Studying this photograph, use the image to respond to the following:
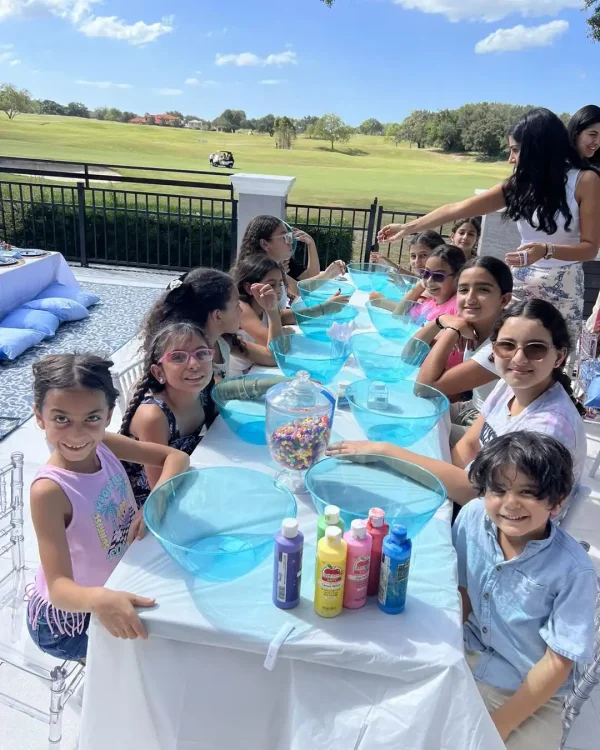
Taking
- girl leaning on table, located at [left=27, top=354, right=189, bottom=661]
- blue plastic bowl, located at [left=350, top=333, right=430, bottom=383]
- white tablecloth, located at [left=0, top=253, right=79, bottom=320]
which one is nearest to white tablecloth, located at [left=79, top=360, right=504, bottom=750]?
girl leaning on table, located at [left=27, top=354, right=189, bottom=661]

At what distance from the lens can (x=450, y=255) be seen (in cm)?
292

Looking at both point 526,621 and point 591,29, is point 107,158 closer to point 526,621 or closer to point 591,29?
point 591,29

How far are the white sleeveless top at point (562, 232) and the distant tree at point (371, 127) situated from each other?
39.2 m

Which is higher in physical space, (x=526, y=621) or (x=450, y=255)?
(x=450, y=255)

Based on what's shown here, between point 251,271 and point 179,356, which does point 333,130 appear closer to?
point 251,271

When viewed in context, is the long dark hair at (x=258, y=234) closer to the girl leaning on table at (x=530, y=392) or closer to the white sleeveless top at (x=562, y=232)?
the white sleeveless top at (x=562, y=232)

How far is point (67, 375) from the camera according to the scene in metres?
1.32

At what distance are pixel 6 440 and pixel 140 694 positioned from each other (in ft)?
8.50

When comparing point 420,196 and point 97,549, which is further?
point 420,196

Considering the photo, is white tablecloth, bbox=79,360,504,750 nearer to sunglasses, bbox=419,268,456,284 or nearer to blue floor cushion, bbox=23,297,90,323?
sunglasses, bbox=419,268,456,284

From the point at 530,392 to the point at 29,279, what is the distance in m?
4.87

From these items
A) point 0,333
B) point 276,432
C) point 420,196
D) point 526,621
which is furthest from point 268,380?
point 420,196

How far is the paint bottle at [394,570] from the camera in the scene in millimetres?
979

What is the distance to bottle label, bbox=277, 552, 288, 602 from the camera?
0.97 metres
